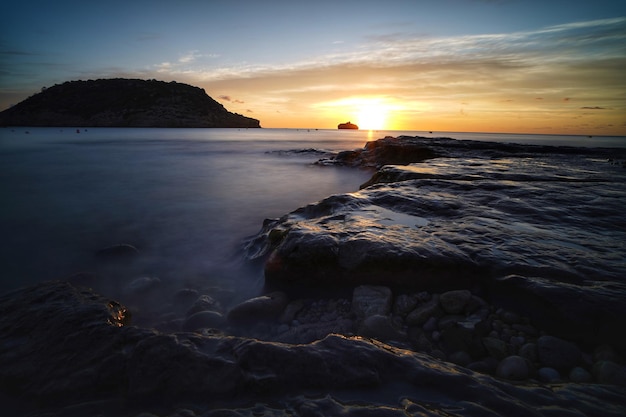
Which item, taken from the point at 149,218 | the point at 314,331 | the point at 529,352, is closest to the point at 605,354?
the point at 529,352

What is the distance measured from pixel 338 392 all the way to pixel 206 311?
234 cm

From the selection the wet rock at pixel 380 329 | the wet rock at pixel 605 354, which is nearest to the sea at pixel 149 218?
the wet rock at pixel 380 329

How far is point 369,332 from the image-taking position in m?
2.96

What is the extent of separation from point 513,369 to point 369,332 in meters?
1.20

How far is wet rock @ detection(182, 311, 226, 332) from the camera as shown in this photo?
11.5ft

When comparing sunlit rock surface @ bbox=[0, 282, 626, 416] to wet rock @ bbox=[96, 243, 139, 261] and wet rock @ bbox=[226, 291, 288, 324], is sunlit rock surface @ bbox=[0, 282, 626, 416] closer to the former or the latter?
wet rock @ bbox=[226, 291, 288, 324]

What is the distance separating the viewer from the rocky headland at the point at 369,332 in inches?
75.2

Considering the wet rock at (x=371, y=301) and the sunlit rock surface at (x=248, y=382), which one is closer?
the sunlit rock surface at (x=248, y=382)

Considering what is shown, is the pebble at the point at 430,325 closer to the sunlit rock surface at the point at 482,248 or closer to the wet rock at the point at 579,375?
the sunlit rock surface at the point at 482,248

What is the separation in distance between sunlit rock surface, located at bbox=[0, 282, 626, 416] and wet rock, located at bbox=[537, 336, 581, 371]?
369 mm

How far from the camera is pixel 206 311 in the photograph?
3707 millimetres

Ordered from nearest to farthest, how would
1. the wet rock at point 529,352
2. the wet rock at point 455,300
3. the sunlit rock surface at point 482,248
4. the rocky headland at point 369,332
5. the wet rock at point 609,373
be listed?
the rocky headland at point 369,332
the wet rock at point 609,373
the wet rock at point 529,352
the sunlit rock surface at point 482,248
the wet rock at point 455,300

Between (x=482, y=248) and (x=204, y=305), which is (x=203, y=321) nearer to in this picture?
(x=204, y=305)

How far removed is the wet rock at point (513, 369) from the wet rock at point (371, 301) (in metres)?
1.11
